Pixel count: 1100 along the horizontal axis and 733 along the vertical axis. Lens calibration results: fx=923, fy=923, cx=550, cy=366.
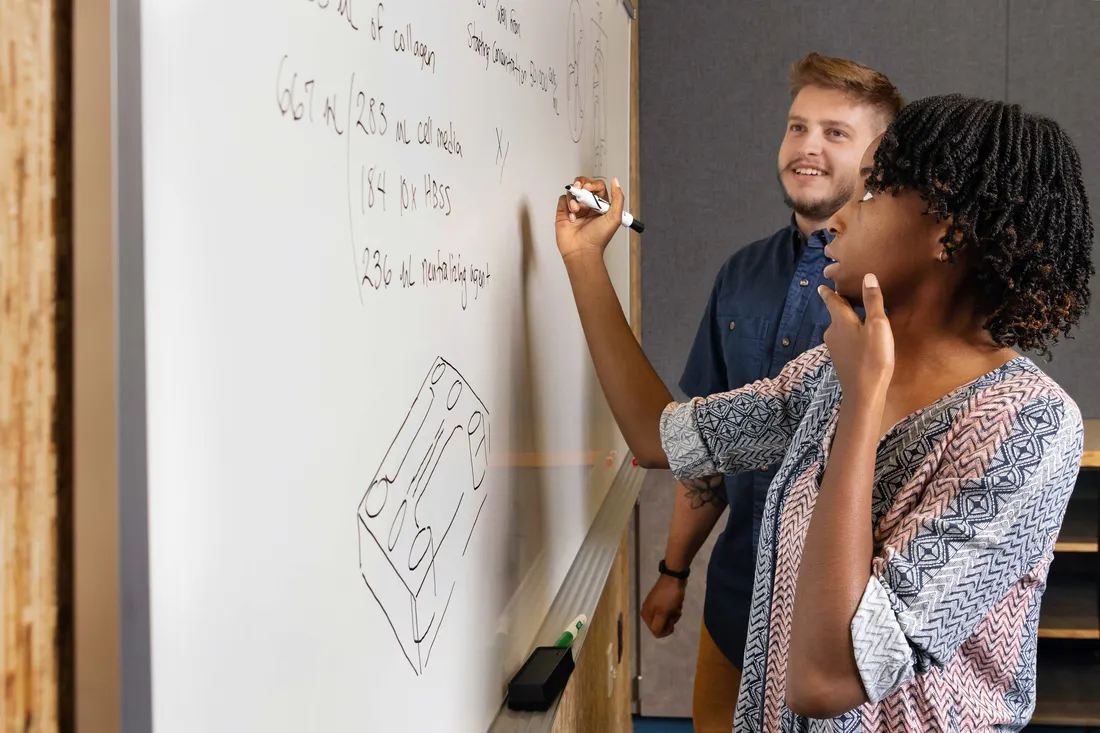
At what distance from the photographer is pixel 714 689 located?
1.62 m

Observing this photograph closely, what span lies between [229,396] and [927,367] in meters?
0.74

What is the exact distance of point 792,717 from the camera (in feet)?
3.12

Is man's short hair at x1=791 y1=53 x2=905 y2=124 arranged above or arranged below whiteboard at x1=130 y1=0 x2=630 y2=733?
above

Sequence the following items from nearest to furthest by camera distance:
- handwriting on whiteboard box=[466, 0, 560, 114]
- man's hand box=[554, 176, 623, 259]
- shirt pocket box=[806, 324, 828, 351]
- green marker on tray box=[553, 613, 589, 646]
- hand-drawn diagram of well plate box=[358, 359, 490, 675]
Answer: hand-drawn diagram of well plate box=[358, 359, 490, 675], handwriting on whiteboard box=[466, 0, 560, 114], green marker on tray box=[553, 613, 589, 646], man's hand box=[554, 176, 623, 259], shirt pocket box=[806, 324, 828, 351]

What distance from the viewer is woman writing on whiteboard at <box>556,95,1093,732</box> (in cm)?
79

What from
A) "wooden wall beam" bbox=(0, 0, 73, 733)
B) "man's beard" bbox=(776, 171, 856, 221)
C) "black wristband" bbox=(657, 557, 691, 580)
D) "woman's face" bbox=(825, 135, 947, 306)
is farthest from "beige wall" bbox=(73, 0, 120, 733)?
"black wristband" bbox=(657, 557, 691, 580)

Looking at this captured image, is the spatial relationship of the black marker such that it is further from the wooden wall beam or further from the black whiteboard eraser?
the wooden wall beam

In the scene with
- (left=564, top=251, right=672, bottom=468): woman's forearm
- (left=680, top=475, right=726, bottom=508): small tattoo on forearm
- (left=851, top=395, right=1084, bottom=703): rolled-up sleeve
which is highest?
(left=564, top=251, right=672, bottom=468): woman's forearm

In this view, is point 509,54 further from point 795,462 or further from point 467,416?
point 795,462

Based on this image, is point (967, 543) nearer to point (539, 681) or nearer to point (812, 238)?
point (539, 681)

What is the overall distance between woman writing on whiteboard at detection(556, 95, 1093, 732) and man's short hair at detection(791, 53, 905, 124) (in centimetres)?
64

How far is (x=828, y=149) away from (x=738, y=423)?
60cm

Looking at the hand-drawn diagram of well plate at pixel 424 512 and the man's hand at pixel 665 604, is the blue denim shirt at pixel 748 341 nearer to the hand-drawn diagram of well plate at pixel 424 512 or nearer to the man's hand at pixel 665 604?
the man's hand at pixel 665 604

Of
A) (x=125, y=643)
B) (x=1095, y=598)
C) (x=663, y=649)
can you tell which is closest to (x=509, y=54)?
(x=125, y=643)
